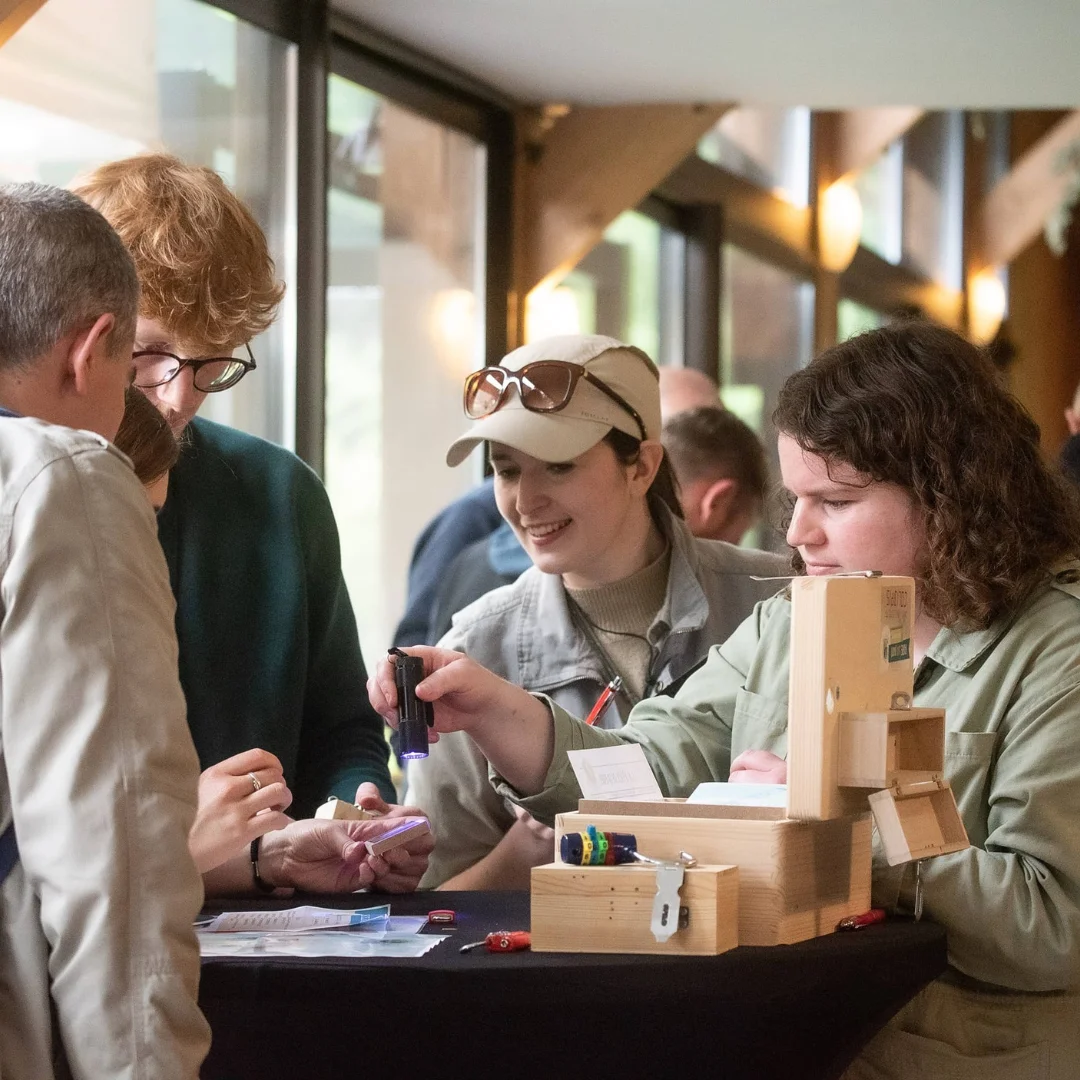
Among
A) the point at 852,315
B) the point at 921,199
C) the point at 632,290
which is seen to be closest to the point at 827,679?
the point at 632,290

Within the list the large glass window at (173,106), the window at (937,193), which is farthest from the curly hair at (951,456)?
the window at (937,193)

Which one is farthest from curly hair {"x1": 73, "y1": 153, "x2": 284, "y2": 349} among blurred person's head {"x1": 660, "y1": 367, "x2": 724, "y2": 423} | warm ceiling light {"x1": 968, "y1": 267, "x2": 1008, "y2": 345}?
warm ceiling light {"x1": 968, "y1": 267, "x2": 1008, "y2": 345}

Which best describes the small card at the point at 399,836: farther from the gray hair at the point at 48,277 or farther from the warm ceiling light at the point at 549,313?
the warm ceiling light at the point at 549,313

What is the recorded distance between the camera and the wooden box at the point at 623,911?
1308mm

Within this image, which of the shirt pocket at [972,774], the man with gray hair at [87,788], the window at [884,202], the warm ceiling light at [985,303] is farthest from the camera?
the warm ceiling light at [985,303]

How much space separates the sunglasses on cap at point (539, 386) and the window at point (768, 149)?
12.2 ft

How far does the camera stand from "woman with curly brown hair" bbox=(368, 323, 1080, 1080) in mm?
1512

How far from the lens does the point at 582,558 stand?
2314 mm

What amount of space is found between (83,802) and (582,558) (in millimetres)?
1265

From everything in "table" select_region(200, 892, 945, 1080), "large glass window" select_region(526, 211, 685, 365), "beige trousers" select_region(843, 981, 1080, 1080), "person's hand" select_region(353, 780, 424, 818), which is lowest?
"beige trousers" select_region(843, 981, 1080, 1080)

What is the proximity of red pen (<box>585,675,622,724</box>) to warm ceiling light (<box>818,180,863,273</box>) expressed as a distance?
5.00m

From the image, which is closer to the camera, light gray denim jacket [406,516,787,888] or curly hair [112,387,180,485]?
curly hair [112,387,180,485]

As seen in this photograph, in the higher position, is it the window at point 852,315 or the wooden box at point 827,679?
the window at point 852,315

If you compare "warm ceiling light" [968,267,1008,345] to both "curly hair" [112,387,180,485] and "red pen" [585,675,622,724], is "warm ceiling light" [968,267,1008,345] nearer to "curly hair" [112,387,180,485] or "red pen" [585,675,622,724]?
"red pen" [585,675,622,724]
